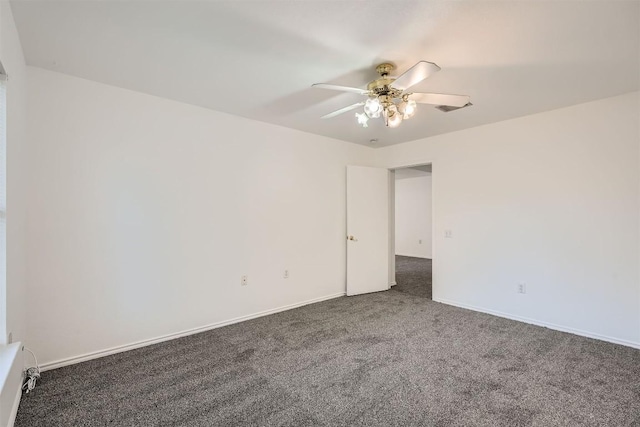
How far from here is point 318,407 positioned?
6.31 ft

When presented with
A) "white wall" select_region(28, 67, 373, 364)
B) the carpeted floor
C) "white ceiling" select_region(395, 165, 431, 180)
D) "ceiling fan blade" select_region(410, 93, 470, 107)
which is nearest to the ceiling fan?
"ceiling fan blade" select_region(410, 93, 470, 107)

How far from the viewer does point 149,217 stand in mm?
2838

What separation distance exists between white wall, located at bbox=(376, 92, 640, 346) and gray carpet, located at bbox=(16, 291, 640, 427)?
15.5 inches

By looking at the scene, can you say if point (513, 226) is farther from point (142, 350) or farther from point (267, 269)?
point (142, 350)

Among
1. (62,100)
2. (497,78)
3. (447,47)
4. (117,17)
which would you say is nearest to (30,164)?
(62,100)

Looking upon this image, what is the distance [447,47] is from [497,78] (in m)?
0.77

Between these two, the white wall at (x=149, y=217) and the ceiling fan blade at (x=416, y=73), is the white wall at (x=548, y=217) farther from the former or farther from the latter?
the ceiling fan blade at (x=416, y=73)

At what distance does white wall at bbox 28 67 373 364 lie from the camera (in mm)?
2393

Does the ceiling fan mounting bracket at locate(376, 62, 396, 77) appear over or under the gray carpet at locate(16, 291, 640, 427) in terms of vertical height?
over

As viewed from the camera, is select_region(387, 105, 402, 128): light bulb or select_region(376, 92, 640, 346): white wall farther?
select_region(376, 92, 640, 346): white wall

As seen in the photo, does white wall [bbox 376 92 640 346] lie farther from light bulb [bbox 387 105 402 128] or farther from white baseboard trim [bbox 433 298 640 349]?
light bulb [bbox 387 105 402 128]

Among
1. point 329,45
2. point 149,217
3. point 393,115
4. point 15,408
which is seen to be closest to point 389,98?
point 393,115

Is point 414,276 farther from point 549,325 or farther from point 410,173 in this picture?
point 410,173

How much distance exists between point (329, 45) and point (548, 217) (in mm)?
3049
